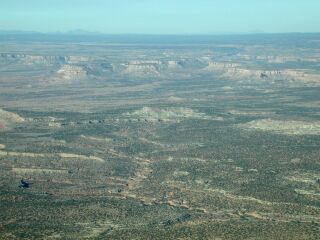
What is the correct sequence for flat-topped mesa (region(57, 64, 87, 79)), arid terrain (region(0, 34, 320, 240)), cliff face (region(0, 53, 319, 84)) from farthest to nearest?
1. flat-topped mesa (region(57, 64, 87, 79))
2. cliff face (region(0, 53, 319, 84))
3. arid terrain (region(0, 34, 320, 240))

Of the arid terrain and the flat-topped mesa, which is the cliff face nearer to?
the flat-topped mesa

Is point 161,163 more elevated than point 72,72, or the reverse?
point 161,163

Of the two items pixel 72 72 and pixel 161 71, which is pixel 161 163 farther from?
pixel 161 71

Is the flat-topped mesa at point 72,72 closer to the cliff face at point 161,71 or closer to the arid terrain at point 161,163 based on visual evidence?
the cliff face at point 161,71

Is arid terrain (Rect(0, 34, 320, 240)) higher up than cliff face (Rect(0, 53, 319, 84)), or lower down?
higher up

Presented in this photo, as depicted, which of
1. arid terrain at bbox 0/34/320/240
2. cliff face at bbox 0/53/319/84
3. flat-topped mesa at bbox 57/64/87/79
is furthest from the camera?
flat-topped mesa at bbox 57/64/87/79

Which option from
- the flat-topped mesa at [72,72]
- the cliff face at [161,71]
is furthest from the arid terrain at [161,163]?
the flat-topped mesa at [72,72]

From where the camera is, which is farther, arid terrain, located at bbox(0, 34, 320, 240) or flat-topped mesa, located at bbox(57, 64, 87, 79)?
flat-topped mesa, located at bbox(57, 64, 87, 79)

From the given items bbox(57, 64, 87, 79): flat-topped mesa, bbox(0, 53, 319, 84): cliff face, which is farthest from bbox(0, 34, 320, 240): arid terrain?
bbox(57, 64, 87, 79): flat-topped mesa

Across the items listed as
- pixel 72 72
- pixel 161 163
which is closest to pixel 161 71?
pixel 72 72
